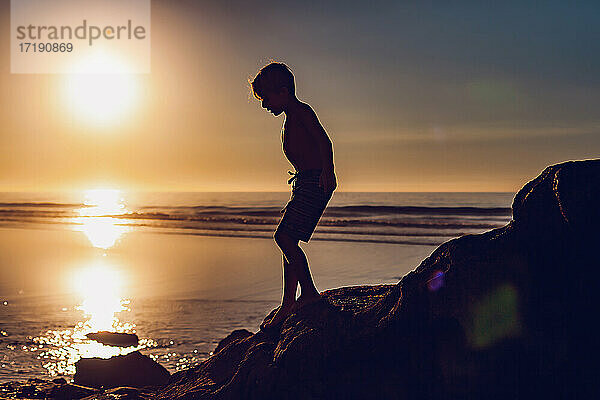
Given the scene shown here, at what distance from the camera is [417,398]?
3.56 meters

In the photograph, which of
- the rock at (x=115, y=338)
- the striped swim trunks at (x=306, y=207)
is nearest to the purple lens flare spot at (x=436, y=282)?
the striped swim trunks at (x=306, y=207)

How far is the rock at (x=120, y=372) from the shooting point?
604cm

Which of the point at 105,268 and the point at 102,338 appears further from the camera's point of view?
the point at 105,268

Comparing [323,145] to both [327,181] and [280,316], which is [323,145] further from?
[280,316]

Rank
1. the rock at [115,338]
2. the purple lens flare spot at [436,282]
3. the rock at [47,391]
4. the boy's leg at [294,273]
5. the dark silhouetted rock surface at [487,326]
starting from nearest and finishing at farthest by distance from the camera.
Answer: the dark silhouetted rock surface at [487,326], the purple lens flare spot at [436,282], the boy's leg at [294,273], the rock at [47,391], the rock at [115,338]

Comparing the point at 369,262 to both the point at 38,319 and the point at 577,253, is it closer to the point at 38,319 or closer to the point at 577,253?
the point at 38,319

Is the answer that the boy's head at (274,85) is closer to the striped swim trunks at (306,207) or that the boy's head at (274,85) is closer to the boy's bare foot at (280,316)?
the striped swim trunks at (306,207)

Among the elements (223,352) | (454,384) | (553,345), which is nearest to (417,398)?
(454,384)

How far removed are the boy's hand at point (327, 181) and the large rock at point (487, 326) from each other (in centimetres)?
103

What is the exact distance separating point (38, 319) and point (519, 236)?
24.4ft

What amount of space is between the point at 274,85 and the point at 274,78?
0.18 feet

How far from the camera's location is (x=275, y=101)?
4.84m

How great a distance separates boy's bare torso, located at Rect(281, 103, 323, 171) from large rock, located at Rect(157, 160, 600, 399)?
4.34 feet

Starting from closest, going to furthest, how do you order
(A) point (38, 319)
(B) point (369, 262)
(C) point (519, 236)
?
(C) point (519, 236) → (A) point (38, 319) → (B) point (369, 262)
